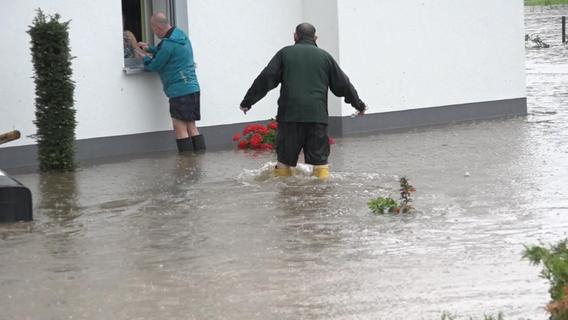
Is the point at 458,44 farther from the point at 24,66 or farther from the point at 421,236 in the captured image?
the point at 421,236

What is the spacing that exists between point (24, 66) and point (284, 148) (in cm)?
389

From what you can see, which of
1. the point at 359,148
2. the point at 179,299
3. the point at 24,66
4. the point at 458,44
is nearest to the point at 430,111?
the point at 458,44

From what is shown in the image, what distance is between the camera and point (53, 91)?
14.7 metres

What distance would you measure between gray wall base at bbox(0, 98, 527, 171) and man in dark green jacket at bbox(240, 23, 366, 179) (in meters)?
3.61

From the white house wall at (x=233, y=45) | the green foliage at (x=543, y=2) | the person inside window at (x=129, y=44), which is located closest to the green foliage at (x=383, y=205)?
the person inside window at (x=129, y=44)

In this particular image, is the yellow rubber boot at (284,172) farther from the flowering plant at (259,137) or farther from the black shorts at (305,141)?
the flowering plant at (259,137)

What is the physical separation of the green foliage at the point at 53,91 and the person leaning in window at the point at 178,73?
1662 millimetres

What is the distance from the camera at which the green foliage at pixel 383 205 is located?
11031mm

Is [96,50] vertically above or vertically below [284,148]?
above

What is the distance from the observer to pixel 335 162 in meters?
15.4

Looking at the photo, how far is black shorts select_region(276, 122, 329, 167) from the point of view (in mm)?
13367

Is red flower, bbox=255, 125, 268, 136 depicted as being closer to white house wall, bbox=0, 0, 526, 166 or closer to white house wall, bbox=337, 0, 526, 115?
white house wall, bbox=0, 0, 526, 166

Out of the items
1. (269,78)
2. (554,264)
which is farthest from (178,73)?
(554,264)

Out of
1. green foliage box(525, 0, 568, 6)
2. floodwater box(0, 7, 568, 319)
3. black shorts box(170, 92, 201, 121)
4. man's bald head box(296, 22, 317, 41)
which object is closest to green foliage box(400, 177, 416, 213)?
floodwater box(0, 7, 568, 319)
